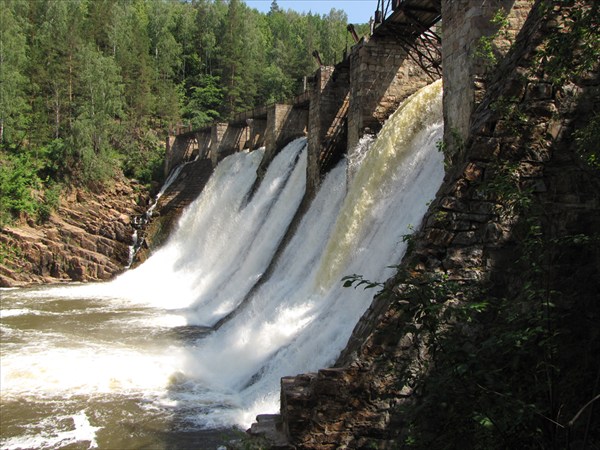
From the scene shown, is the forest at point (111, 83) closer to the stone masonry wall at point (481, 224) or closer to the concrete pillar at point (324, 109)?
the concrete pillar at point (324, 109)

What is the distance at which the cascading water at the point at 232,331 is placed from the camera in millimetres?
8859

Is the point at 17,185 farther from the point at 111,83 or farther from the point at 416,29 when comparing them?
the point at 416,29

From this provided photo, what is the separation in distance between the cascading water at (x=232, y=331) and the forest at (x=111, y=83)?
821cm

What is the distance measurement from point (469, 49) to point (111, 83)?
31.3 m

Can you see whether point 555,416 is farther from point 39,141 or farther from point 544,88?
point 39,141

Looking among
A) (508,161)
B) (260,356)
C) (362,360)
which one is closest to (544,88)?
(508,161)

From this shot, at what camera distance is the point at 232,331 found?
43.0ft

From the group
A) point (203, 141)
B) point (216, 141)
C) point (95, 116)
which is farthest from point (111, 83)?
point (216, 141)

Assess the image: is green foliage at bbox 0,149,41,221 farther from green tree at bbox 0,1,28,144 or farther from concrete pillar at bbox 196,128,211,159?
concrete pillar at bbox 196,128,211,159

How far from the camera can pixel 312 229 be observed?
14.2 meters

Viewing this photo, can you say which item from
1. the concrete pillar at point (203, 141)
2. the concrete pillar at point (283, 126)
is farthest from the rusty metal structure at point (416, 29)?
the concrete pillar at point (203, 141)

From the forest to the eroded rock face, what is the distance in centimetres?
88

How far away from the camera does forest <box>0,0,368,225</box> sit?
2966 centimetres

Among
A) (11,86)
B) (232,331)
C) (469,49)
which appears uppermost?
(11,86)
